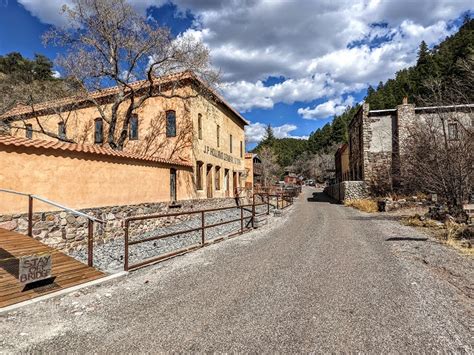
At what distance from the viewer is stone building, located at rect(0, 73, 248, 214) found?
28.5 ft

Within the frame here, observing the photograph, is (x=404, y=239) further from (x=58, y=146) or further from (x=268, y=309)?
(x=58, y=146)

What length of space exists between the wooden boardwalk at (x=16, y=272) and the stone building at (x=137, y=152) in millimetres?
2101

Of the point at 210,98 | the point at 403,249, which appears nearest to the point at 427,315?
the point at 403,249

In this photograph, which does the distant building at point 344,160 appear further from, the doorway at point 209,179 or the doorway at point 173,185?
the doorway at point 173,185


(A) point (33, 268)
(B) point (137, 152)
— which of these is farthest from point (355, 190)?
(A) point (33, 268)

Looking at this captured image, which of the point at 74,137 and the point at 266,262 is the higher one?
the point at 74,137

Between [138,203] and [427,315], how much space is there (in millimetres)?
10717

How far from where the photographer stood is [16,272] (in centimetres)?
497

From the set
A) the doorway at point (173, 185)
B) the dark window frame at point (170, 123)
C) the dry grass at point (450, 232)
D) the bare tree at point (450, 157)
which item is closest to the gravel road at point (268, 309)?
the dry grass at point (450, 232)

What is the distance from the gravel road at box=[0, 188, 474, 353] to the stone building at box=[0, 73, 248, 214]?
15.9 feet

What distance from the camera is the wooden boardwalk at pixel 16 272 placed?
4.47 m

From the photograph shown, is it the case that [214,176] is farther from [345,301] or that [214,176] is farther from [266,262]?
[345,301]

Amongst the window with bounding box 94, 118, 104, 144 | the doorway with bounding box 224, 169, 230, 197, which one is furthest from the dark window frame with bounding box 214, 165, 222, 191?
the window with bounding box 94, 118, 104, 144

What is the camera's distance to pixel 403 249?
787 cm
